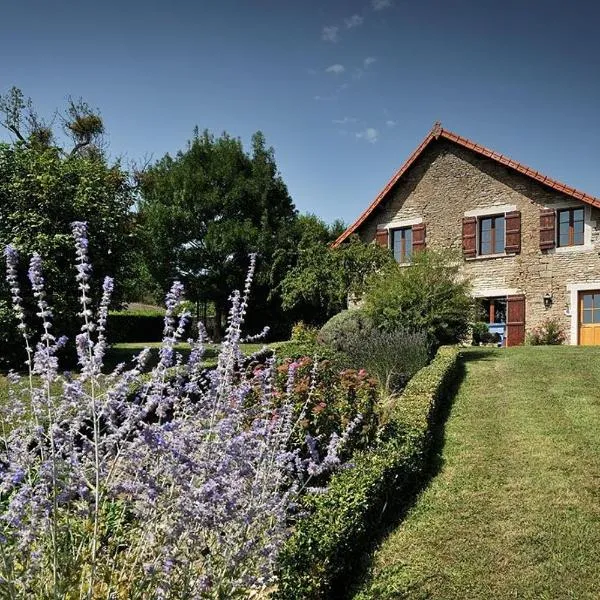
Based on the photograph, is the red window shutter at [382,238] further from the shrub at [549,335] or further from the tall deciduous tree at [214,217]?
the tall deciduous tree at [214,217]

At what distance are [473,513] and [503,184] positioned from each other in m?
15.7

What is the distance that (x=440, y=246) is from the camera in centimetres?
1969

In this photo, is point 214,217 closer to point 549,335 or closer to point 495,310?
point 495,310

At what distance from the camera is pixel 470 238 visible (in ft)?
63.2

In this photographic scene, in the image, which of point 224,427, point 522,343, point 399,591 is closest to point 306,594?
point 399,591

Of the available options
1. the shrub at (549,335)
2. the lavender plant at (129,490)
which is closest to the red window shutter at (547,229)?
the shrub at (549,335)

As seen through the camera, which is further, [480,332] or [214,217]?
[214,217]

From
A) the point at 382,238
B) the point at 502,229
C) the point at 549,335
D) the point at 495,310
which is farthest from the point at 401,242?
the point at 549,335

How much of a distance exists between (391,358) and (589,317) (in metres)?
10.0

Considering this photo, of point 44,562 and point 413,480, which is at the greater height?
point 44,562

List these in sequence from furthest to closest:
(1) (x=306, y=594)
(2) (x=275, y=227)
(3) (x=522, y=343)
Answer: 1. (2) (x=275, y=227)
2. (3) (x=522, y=343)
3. (1) (x=306, y=594)

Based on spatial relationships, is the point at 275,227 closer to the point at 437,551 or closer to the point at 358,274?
the point at 358,274

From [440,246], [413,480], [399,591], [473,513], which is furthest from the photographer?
[440,246]

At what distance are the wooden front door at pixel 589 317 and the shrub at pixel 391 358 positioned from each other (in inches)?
346
